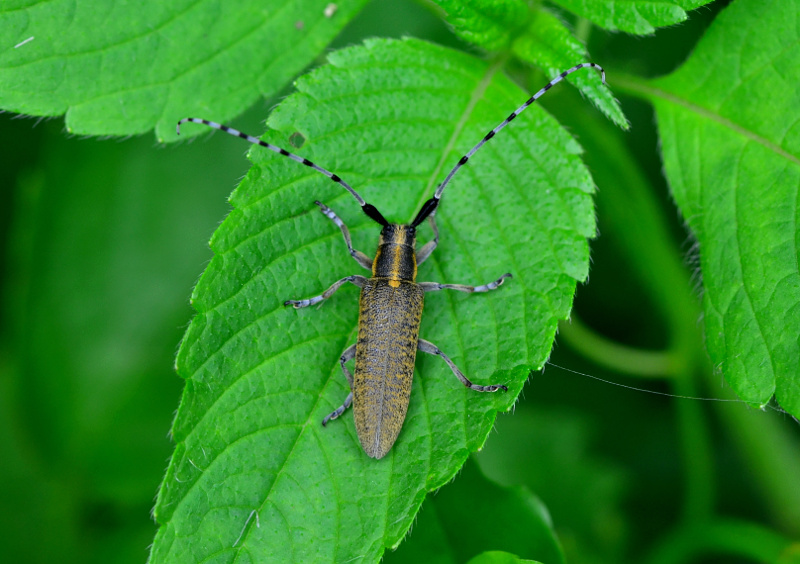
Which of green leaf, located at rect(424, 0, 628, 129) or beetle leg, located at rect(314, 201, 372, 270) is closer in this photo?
green leaf, located at rect(424, 0, 628, 129)

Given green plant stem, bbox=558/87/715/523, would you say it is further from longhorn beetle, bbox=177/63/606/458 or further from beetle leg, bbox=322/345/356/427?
beetle leg, bbox=322/345/356/427

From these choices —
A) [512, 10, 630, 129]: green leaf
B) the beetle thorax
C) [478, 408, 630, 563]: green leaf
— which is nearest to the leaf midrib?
[512, 10, 630, 129]: green leaf

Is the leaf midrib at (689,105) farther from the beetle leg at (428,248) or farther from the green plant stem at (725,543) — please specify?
the green plant stem at (725,543)

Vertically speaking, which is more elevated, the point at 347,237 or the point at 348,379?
the point at 347,237

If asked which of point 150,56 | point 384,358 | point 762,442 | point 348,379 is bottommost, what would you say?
point 762,442

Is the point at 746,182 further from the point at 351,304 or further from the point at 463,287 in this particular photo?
the point at 351,304

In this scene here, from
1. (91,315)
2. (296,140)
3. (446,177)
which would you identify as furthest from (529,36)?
(91,315)

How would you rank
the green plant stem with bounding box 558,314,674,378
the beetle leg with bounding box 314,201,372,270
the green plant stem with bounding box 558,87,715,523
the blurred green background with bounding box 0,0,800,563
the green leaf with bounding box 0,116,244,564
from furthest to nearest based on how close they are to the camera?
the green leaf with bounding box 0,116,244,564 < the blurred green background with bounding box 0,0,800,563 < the green plant stem with bounding box 558,314,674,378 < the green plant stem with bounding box 558,87,715,523 < the beetle leg with bounding box 314,201,372,270
